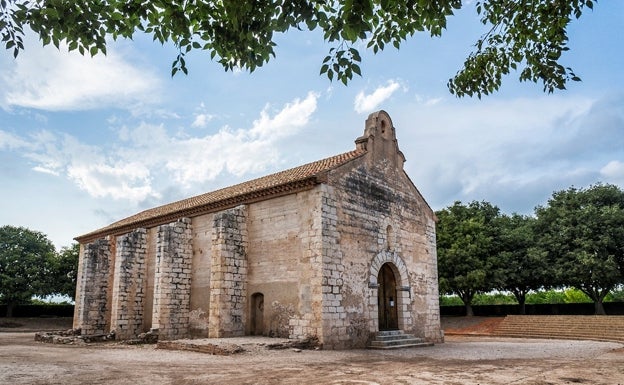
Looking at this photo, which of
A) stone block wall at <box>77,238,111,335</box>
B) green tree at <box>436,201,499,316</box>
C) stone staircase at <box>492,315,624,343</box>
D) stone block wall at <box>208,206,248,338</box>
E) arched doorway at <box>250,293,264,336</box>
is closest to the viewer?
stone block wall at <box>208,206,248,338</box>

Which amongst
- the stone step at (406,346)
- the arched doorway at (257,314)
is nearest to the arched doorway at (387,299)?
the stone step at (406,346)

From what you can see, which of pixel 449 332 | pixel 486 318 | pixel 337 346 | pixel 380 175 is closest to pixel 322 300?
pixel 337 346

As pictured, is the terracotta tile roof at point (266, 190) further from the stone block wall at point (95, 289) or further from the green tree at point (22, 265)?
the green tree at point (22, 265)

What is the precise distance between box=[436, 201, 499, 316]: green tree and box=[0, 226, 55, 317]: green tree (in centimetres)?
3070

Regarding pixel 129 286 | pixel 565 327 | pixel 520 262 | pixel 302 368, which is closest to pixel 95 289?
pixel 129 286

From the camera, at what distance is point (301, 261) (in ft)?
54.5

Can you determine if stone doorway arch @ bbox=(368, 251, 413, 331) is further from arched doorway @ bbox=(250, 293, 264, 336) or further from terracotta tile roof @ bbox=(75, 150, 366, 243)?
arched doorway @ bbox=(250, 293, 264, 336)

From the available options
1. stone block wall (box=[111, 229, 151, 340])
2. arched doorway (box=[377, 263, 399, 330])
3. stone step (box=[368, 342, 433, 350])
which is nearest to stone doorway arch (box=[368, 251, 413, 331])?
arched doorway (box=[377, 263, 399, 330])

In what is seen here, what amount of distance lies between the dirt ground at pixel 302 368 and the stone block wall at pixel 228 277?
8.49ft

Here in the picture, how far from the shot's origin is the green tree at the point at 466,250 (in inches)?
1342

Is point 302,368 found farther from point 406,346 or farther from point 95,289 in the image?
point 95,289

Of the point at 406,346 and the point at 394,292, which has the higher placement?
the point at 394,292

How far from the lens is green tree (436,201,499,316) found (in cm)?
3409

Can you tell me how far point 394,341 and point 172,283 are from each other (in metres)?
9.32
